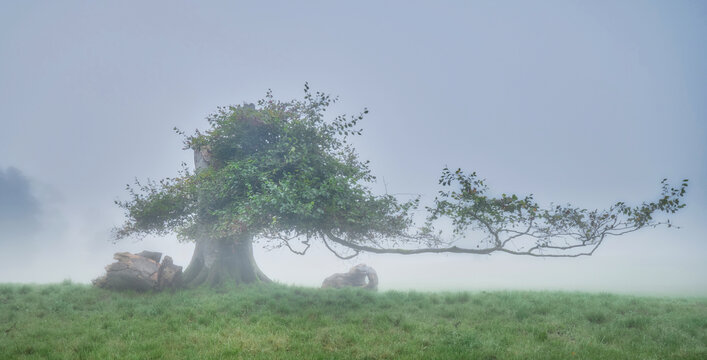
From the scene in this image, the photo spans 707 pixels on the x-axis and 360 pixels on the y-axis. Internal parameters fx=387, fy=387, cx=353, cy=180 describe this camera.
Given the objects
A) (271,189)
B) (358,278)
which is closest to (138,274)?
(271,189)

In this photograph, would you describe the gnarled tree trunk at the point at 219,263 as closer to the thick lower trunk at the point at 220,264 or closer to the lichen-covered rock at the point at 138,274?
the thick lower trunk at the point at 220,264

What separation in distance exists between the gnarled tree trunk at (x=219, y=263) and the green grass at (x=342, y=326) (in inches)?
94.2

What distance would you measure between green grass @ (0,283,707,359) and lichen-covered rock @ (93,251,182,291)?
34.4 inches

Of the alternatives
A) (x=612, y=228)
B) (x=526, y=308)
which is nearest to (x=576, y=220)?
(x=612, y=228)

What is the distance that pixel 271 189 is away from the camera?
15.9 meters

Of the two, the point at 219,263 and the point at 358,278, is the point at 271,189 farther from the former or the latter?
the point at 358,278

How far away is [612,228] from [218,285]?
19.3 m

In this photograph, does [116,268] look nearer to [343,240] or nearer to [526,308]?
[343,240]

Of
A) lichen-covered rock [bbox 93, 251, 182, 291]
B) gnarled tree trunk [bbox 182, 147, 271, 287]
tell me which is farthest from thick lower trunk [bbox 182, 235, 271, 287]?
lichen-covered rock [bbox 93, 251, 182, 291]

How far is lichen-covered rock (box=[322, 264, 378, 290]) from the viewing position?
95.8 feet

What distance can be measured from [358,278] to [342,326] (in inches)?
670

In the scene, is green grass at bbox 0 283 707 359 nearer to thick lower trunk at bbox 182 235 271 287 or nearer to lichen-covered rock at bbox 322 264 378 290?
thick lower trunk at bbox 182 235 271 287

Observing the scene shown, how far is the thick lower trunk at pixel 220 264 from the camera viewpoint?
21.9m

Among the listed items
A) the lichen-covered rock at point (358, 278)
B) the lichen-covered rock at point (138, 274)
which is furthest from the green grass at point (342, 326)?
the lichen-covered rock at point (358, 278)
